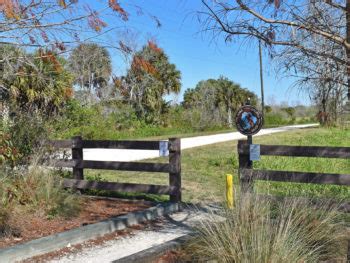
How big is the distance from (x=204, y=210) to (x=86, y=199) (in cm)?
224

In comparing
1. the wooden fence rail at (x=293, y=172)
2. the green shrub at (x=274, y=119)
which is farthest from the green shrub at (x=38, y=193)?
the green shrub at (x=274, y=119)

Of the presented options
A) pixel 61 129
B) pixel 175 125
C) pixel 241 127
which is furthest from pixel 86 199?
pixel 175 125

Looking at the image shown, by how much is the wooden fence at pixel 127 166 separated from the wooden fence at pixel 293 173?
4.32 feet

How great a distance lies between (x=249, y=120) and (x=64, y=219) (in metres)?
3.26

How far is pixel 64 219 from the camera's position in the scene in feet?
22.8

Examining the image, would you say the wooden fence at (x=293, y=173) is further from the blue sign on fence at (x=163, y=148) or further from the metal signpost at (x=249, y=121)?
the blue sign on fence at (x=163, y=148)

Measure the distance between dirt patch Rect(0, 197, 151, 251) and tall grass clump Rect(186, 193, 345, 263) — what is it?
249cm

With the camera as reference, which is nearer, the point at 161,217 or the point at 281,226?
the point at 281,226

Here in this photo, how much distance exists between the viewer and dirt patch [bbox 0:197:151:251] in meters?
6.06

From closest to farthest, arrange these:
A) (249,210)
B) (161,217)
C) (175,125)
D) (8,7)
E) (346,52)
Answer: (346,52)
(8,7)
(249,210)
(161,217)
(175,125)

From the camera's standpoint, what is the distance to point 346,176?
6.55 meters

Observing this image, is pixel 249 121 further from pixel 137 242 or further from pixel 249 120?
pixel 137 242

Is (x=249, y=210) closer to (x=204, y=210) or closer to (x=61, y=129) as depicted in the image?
(x=204, y=210)

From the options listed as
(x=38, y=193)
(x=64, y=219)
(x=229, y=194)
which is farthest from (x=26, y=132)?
(x=229, y=194)
